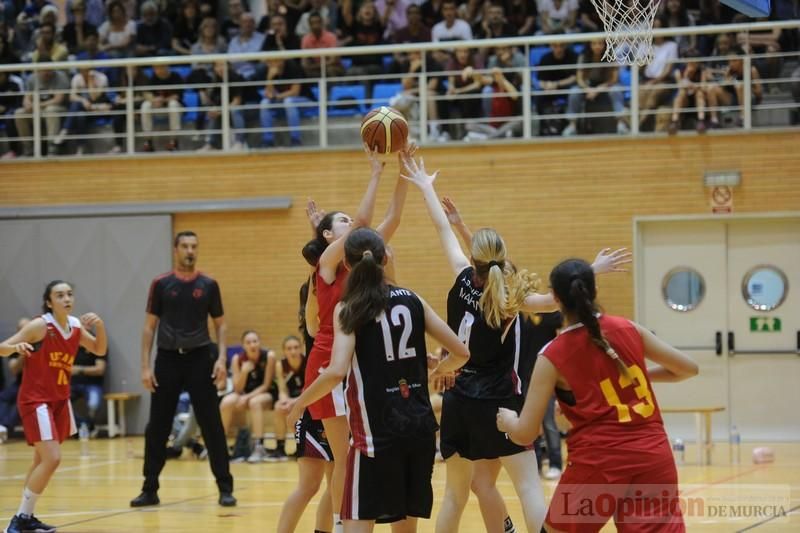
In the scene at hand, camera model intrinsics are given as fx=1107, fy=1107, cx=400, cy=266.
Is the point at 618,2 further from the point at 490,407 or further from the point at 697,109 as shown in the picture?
the point at 697,109

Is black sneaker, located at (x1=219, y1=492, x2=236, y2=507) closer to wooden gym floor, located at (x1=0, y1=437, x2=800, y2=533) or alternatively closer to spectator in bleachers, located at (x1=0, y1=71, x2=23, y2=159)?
wooden gym floor, located at (x1=0, y1=437, x2=800, y2=533)

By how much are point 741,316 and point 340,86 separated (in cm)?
634

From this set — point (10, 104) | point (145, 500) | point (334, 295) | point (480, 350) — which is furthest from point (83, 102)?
point (480, 350)

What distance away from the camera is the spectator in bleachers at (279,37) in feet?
53.6

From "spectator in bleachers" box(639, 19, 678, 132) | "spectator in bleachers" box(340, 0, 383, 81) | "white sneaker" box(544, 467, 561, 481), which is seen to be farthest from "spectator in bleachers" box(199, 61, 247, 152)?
"white sneaker" box(544, 467, 561, 481)

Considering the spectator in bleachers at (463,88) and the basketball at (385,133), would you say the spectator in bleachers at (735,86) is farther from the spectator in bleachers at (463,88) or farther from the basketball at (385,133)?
the basketball at (385,133)

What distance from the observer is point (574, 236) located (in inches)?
564

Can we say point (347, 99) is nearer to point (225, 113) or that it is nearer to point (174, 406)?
point (225, 113)

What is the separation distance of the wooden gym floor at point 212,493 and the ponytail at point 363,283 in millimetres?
3377

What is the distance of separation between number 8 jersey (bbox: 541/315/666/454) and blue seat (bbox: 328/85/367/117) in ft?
36.4

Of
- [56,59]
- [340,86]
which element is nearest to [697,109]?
[340,86]

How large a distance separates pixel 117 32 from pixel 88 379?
575 centimetres

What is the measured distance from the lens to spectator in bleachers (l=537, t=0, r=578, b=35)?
607 inches

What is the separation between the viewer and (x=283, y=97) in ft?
50.7
